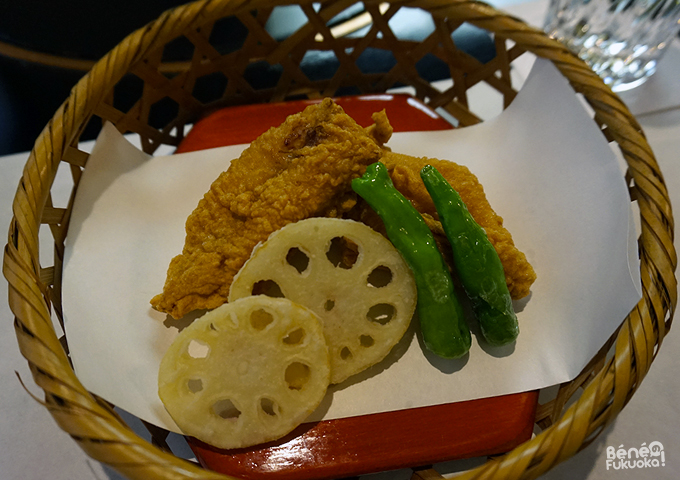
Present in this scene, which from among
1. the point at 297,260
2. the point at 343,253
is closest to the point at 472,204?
the point at 343,253

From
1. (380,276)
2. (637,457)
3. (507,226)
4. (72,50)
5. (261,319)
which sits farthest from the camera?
(72,50)

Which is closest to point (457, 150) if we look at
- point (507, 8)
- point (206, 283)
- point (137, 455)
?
point (206, 283)

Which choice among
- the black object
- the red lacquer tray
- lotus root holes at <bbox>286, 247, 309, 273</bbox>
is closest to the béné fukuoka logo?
the red lacquer tray

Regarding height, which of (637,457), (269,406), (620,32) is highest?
(620,32)

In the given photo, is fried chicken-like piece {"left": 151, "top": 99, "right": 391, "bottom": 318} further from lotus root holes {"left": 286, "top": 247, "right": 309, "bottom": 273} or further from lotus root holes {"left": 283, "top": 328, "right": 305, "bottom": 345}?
lotus root holes {"left": 283, "top": 328, "right": 305, "bottom": 345}

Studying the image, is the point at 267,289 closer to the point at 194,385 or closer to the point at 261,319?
the point at 261,319
